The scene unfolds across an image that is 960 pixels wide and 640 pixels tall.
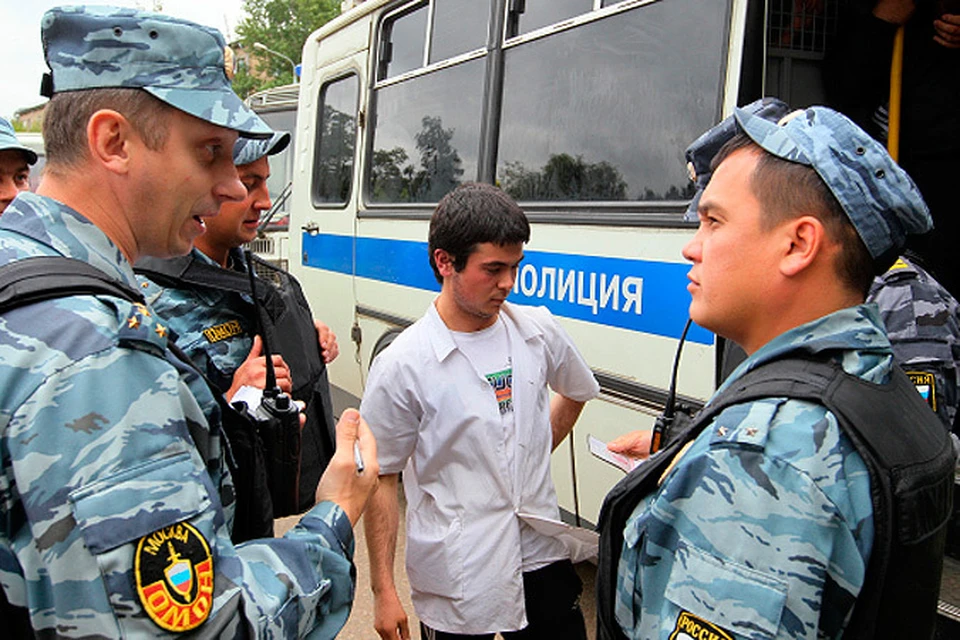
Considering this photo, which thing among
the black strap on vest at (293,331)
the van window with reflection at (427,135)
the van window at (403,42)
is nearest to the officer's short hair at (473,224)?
the black strap on vest at (293,331)

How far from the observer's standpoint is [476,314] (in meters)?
1.99

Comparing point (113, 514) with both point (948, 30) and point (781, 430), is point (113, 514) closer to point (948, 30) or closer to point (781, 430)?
point (781, 430)

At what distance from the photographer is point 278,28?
97.7ft

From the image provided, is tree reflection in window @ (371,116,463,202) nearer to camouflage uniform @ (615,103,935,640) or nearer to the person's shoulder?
the person's shoulder

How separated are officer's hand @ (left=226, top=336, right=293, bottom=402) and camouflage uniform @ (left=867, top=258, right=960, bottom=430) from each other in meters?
1.47

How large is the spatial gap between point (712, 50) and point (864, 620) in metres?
1.96

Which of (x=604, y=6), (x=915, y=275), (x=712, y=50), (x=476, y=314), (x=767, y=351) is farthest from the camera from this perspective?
(x=604, y=6)

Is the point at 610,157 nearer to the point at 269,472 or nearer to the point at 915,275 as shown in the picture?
the point at 915,275

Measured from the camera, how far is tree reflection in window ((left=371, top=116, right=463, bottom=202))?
3.84 m

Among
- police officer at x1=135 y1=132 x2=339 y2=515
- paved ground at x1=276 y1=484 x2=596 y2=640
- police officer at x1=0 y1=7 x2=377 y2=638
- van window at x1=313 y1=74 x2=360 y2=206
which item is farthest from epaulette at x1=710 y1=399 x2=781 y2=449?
van window at x1=313 y1=74 x2=360 y2=206

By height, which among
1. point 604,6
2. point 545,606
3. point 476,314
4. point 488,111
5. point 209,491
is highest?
point 604,6

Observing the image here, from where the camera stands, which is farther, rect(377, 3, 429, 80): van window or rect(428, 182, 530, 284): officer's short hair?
rect(377, 3, 429, 80): van window

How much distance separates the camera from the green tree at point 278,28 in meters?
28.8

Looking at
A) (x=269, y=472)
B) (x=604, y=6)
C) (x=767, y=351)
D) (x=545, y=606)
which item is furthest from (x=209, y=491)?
(x=604, y=6)
